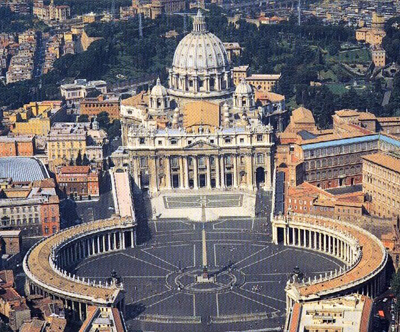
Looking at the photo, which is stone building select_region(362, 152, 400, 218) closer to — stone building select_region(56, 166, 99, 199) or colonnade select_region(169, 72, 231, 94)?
stone building select_region(56, 166, 99, 199)

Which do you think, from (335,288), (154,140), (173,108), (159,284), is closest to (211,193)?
(154,140)

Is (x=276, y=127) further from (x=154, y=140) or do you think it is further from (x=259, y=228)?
(x=259, y=228)

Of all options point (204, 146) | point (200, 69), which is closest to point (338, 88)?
point (200, 69)

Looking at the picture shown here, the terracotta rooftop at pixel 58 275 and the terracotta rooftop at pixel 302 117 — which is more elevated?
the terracotta rooftop at pixel 302 117

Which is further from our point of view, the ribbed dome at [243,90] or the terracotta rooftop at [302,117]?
the ribbed dome at [243,90]

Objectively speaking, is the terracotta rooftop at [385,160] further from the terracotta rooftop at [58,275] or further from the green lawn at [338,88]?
the green lawn at [338,88]

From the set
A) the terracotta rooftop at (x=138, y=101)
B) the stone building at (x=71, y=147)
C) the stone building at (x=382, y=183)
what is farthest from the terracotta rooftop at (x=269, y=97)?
the stone building at (x=382, y=183)

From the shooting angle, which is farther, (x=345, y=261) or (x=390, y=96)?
(x=390, y=96)
